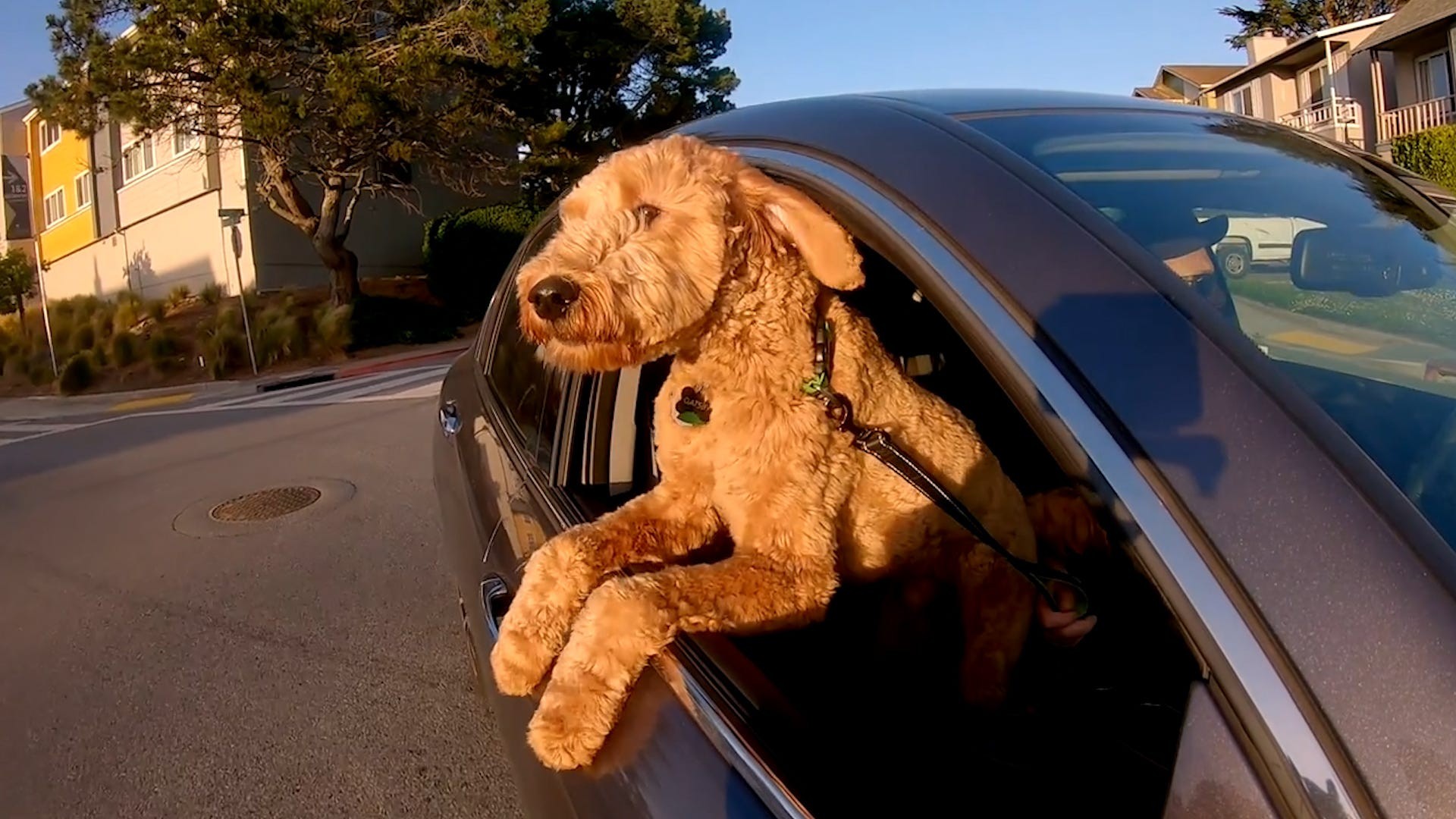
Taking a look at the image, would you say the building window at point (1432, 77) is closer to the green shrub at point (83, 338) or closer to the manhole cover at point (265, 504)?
the manhole cover at point (265, 504)

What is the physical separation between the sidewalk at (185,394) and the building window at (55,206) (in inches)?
888

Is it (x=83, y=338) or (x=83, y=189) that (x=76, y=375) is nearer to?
(x=83, y=338)

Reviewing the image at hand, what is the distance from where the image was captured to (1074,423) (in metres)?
1.12

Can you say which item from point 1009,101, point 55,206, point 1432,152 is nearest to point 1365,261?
point 1009,101

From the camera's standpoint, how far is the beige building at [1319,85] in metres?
27.8

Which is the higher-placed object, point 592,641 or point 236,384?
point 236,384

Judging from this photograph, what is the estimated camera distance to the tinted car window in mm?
2637

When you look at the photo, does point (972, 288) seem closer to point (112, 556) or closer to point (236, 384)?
point (112, 556)

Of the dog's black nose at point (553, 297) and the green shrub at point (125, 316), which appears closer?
the dog's black nose at point (553, 297)

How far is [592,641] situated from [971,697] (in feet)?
2.25

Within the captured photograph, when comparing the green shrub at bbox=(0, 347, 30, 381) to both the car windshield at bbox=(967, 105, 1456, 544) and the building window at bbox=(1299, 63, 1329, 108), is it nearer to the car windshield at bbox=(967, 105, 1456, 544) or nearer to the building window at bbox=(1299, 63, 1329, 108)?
the car windshield at bbox=(967, 105, 1456, 544)

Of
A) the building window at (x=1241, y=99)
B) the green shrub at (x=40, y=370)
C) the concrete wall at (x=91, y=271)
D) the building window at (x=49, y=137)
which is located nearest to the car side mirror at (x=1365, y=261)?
the green shrub at (x=40, y=370)

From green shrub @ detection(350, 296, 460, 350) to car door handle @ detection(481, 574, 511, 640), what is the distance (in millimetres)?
20461

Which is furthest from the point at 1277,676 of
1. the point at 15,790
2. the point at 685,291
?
the point at 15,790
